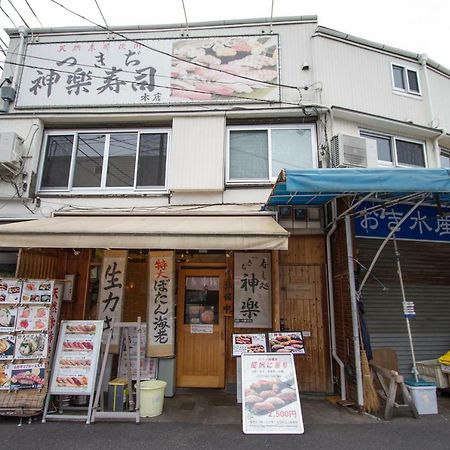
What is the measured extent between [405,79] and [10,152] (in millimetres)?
10004

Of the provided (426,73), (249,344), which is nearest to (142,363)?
(249,344)

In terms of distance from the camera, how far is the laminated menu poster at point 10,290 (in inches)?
231

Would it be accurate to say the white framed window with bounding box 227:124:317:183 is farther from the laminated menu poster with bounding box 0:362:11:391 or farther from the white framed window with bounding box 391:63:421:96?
the laminated menu poster with bounding box 0:362:11:391

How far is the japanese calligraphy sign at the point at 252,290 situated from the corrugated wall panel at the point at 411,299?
2046 millimetres

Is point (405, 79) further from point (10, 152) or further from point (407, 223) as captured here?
point (10, 152)

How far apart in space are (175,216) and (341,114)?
4546mm

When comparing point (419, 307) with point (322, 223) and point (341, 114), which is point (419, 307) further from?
point (341, 114)

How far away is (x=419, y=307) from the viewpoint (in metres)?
7.42

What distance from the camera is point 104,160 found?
27.0 feet

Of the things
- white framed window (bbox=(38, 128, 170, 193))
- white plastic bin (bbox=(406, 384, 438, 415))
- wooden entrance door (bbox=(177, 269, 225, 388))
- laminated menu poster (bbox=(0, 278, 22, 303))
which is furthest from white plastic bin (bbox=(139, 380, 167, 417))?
white plastic bin (bbox=(406, 384, 438, 415))

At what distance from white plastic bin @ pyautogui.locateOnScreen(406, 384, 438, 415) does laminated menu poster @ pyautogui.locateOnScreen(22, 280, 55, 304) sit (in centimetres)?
665

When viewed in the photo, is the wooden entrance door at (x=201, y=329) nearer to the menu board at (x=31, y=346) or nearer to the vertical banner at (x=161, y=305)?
the vertical banner at (x=161, y=305)

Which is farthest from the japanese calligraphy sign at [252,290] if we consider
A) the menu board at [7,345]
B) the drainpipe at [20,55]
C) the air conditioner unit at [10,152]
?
the drainpipe at [20,55]

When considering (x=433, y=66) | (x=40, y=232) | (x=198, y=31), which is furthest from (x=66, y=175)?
(x=433, y=66)
